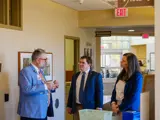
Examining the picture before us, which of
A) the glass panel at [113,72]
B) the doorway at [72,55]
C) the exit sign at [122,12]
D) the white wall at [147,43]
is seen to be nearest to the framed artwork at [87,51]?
the doorway at [72,55]

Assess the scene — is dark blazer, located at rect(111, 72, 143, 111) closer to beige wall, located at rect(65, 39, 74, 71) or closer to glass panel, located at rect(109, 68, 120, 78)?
beige wall, located at rect(65, 39, 74, 71)

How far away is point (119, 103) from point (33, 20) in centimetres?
248

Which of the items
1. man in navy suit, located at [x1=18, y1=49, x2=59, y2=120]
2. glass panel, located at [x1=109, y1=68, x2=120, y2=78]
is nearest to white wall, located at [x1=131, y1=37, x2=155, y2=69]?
glass panel, located at [x1=109, y1=68, x2=120, y2=78]

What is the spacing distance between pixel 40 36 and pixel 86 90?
1.74 meters

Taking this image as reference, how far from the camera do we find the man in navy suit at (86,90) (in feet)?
13.2

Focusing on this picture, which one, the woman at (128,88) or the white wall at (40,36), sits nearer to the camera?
the woman at (128,88)

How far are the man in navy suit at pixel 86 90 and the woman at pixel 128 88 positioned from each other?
0.62 metres

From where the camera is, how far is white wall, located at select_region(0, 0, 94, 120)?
14.5 feet

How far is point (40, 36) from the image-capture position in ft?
17.5

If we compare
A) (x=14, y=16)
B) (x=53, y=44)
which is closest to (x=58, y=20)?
(x=53, y=44)

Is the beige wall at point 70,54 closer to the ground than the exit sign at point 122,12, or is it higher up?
closer to the ground

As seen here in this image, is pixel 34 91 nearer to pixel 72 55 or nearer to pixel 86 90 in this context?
pixel 86 90

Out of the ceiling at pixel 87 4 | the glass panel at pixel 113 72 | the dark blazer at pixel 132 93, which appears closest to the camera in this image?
the dark blazer at pixel 132 93

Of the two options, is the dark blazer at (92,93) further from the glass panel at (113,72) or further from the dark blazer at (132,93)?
the glass panel at (113,72)
